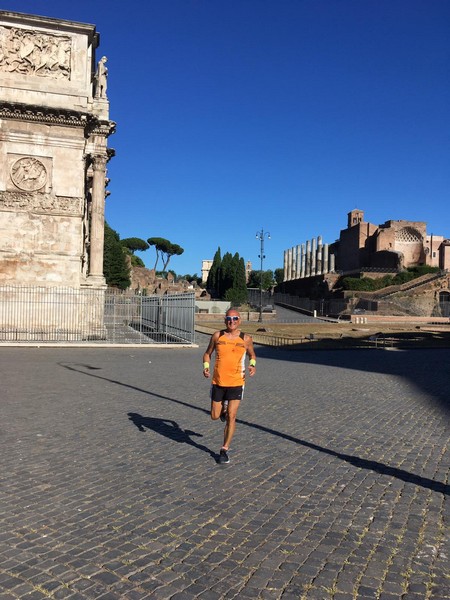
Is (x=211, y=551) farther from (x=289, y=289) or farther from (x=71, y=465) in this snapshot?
(x=289, y=289)

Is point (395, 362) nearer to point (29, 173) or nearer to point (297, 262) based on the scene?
point (29, 173)

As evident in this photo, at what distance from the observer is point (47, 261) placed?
19.9 m

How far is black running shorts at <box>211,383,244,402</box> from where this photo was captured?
540 centimetres

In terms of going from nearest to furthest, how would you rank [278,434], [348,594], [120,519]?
1. [348,594]
2. [120,519]
3. [278,434]

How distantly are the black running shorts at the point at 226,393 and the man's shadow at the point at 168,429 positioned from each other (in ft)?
1.97

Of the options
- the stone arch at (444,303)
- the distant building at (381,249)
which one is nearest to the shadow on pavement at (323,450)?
the stone arch at (444,303)

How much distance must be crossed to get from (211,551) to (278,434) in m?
3.21

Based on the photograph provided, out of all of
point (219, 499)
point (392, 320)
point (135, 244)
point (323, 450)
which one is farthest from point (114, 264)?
point (219, 499)

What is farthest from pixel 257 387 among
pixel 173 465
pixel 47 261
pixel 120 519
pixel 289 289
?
pixel 289 289

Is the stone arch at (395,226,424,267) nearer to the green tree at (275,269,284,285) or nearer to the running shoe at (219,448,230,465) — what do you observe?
the green tree at (275,269,284,285)

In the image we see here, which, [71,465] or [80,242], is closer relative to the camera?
[71,465]

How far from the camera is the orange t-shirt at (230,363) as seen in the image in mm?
5402

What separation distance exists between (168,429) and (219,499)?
2.45 metres

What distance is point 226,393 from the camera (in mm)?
5430
